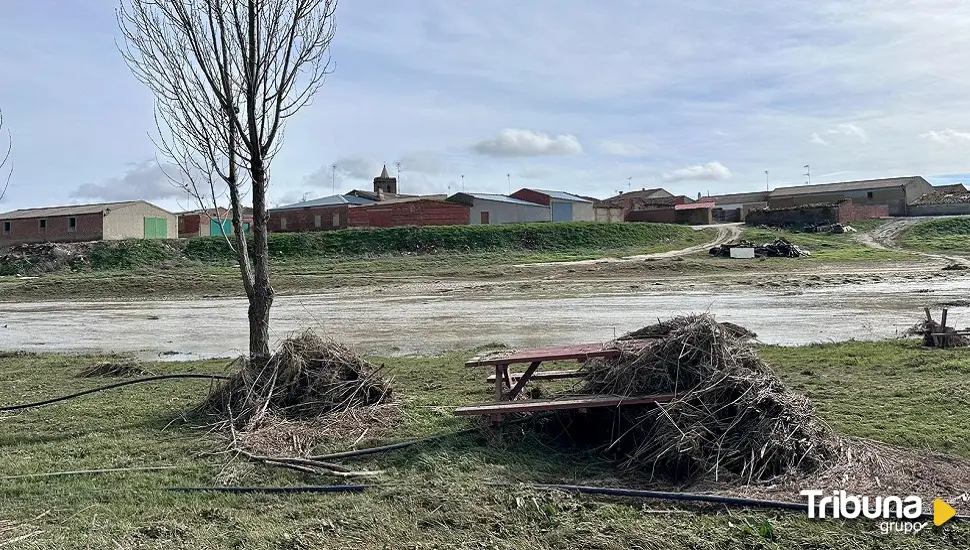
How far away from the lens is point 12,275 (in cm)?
4191

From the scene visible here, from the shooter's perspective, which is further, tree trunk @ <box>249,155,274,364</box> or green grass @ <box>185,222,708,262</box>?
green grass @ <box>185,222,708,262</box>

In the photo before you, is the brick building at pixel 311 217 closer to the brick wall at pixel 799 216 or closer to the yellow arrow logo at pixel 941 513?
the brick wall at pixel 799 216

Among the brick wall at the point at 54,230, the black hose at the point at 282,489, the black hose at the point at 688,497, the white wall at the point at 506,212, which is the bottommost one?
the black hose at the point at 282,489

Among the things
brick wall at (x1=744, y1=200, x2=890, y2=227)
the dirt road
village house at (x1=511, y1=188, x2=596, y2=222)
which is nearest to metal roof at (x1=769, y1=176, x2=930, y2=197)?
brick wall at (x1=744, y1=200, x2=890, y2=227)

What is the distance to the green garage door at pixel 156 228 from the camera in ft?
185

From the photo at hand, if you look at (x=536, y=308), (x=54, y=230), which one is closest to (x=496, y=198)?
(x=54, y=230)

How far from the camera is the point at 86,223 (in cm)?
5247

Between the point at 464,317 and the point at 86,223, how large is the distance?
42.9 metres

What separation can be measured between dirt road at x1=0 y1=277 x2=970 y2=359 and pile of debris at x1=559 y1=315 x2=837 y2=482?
7.28 m

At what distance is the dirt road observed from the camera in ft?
48.9

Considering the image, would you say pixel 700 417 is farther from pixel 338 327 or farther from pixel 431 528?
pixel 338 327

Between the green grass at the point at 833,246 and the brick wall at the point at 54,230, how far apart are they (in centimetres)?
4297

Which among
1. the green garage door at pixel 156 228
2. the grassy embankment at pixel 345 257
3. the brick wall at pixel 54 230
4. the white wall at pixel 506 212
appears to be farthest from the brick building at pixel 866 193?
the brick wall at pixel 54 230

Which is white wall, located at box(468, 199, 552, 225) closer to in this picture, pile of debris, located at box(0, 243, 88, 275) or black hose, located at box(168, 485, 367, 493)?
pile of debris, located at box(0, 243, 88, 275)
